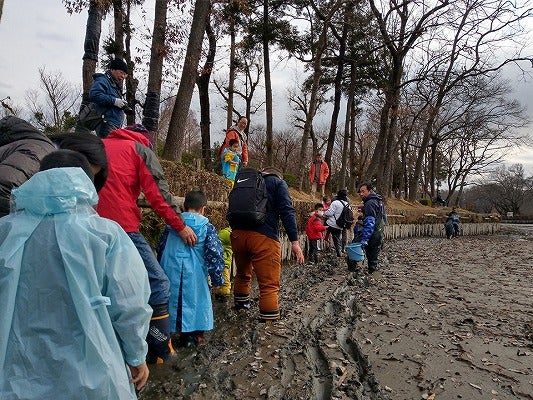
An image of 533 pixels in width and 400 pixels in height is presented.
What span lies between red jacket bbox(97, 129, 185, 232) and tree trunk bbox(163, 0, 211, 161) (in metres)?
5.82

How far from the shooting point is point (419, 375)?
347 cm

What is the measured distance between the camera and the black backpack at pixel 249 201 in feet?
15.1

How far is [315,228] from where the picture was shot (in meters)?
10.3

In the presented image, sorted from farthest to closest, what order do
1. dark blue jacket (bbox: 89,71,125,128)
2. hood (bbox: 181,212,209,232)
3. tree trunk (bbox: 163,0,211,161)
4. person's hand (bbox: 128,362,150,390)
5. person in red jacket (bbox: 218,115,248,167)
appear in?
person in red jacket (bbox: 218,115,248,167)
tree trunk (bbox: 163,0,211,161)
dark blue jacket (bbox: 89,71,125,128)
hood (bbox: 181,212,209,232)
person's hand (bbox: 128,362,150,390)

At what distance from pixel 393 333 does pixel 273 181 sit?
2.20 metres

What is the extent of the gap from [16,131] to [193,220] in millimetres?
1934

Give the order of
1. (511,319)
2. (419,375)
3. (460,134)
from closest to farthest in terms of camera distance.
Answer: (419,375) → (511,319) → (460,134)

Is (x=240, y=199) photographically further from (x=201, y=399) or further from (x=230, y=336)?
(x=201, y=399)

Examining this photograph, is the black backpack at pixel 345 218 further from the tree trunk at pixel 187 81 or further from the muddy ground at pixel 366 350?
the tree trunk at pixel 187 81

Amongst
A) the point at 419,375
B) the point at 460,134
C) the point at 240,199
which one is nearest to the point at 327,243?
the point at 240,199

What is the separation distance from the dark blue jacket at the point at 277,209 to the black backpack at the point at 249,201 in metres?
0.11

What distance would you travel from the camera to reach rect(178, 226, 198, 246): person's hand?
3.68m

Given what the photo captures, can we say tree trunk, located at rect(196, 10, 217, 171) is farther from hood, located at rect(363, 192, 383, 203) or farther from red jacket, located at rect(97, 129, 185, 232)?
red jacket, located at rect(97, 129, 185, 232)

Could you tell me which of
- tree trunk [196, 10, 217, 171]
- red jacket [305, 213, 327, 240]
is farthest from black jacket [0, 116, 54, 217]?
tree trunk [196, 10, 217, 171]
